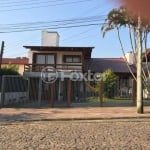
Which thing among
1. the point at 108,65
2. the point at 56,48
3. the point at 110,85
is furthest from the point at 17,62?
the point at 110,85

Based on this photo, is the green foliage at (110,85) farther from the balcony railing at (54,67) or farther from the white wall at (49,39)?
the white wall at (49,39)

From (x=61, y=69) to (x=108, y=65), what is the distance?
12.0 m

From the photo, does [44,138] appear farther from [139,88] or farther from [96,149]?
[139,88]

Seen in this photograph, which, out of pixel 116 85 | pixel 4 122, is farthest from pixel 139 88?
pixel 116 85

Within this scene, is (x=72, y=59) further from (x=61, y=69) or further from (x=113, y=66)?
(x=113, y=66)

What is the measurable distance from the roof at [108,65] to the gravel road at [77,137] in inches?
1241

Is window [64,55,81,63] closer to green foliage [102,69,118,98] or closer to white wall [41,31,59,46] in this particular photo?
white wall [41,31,59,46]

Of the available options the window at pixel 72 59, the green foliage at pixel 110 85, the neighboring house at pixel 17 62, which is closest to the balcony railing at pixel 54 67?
the window at pixel 72 59

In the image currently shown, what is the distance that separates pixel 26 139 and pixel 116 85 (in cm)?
2591

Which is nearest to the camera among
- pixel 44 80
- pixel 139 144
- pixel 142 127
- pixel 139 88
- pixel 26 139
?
pixel 139 144

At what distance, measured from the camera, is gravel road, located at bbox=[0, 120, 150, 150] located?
10.4m

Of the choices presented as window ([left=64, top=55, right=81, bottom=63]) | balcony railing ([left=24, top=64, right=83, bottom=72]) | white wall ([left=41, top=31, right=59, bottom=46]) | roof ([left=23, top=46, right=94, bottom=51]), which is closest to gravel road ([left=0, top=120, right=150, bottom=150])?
balcony railing ([left=24, top=64, right=83, bottom=72])

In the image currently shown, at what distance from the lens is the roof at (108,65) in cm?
4780

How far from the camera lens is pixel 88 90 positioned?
112ft
